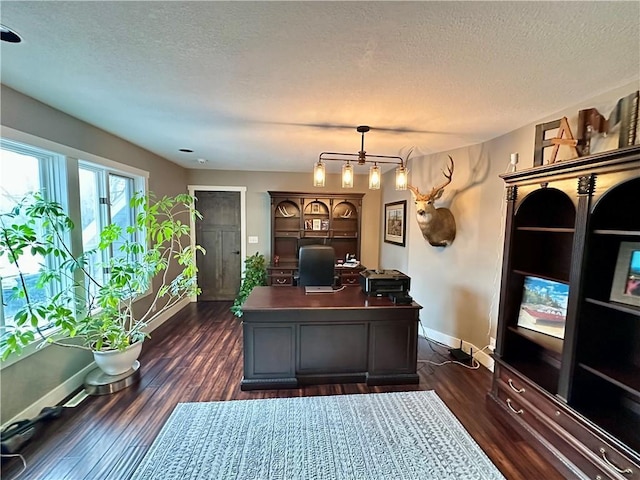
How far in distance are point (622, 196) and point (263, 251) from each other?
16.0 ft

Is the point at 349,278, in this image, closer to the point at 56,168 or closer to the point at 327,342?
the point at 327,342

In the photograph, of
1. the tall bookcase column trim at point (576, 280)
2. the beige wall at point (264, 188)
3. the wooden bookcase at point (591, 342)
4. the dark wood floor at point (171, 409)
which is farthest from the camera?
the beige wall at point (264, 188)

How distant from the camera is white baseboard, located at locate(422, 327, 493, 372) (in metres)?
3.20

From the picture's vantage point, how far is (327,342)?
2.82 m

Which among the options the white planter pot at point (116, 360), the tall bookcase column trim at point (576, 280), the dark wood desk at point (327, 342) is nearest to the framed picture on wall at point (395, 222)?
the dark wood desk at point (327, 342)

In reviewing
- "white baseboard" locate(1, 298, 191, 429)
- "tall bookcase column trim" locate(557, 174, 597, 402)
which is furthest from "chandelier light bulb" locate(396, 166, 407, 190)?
"white baseboard" locate(1, 298, 191, 429)

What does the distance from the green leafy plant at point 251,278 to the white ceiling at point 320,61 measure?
2.79 m

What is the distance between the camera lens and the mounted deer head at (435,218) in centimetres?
352

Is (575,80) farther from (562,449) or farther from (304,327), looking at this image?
(304,327)

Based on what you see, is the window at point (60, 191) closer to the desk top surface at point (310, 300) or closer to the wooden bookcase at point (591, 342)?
the desk top surface at point (310, 300)

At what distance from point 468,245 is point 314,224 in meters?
2.81

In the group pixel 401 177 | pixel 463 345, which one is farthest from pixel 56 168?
pixel 463 345

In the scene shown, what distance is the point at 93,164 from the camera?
3.04 meters

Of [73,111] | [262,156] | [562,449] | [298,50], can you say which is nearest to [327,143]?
[262,156]
